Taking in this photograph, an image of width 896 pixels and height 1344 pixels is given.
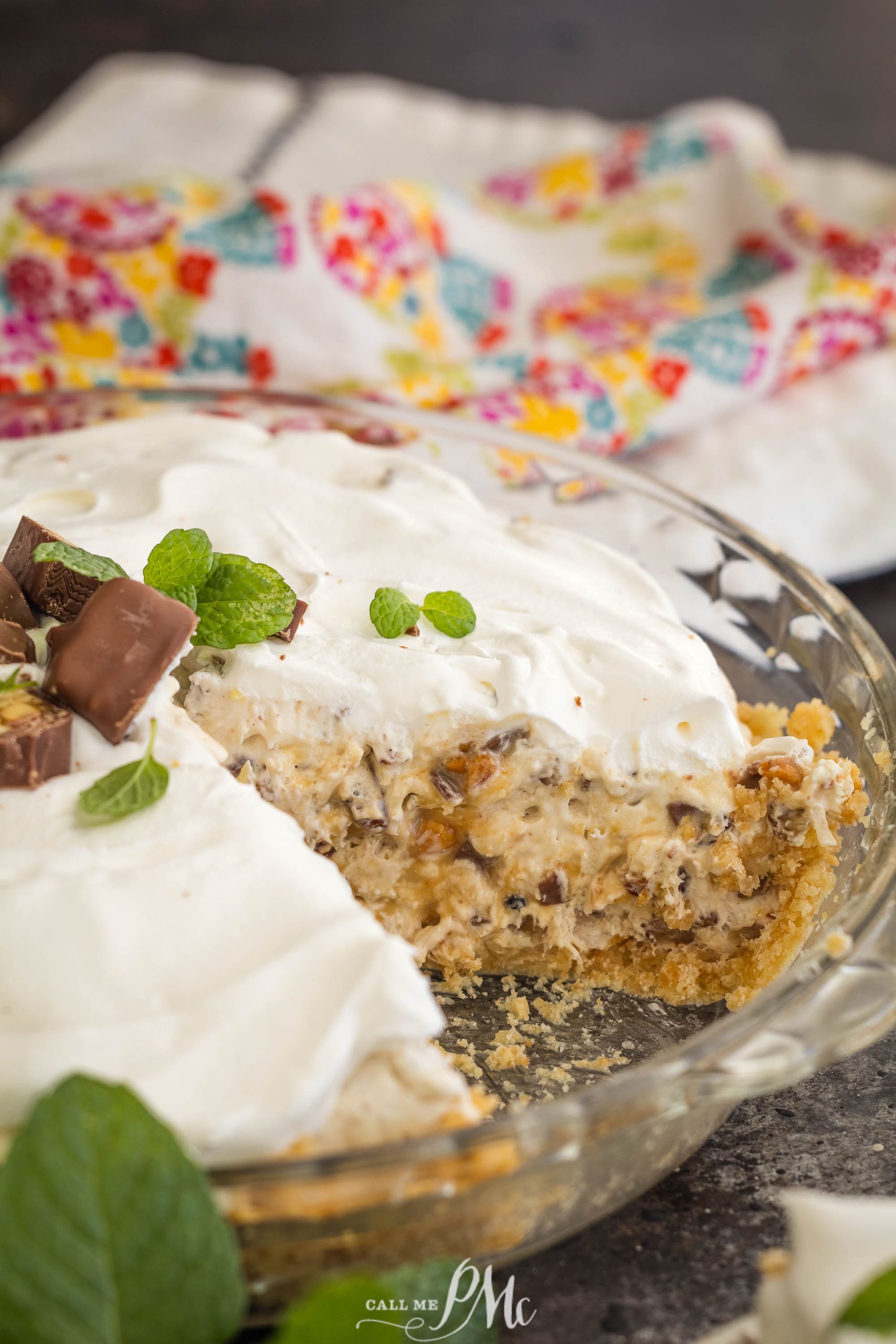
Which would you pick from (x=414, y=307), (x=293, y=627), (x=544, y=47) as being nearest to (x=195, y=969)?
(x=293, y=627)

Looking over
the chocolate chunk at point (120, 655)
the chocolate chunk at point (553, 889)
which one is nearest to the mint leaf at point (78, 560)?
the chocolate chunk at point (120, 655)

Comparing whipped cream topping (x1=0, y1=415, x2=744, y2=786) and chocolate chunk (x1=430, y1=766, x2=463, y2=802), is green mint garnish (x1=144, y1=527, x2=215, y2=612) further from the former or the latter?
chocolate chunk (x1=430, y1=766, x2=463, y2=802)

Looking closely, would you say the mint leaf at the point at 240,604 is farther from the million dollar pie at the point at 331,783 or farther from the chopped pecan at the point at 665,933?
the chopped pecan at the point at 665,933

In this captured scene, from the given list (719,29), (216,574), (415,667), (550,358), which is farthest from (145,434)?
(719,29)

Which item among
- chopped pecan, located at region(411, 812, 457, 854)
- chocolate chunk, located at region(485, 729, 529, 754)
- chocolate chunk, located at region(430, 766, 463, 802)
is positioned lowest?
chopped pecan, located at region(411, 812, 457, 854)

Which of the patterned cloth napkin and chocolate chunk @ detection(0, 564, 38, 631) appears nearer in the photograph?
chocolate chunk @ detection(0, 564, 38, 631)

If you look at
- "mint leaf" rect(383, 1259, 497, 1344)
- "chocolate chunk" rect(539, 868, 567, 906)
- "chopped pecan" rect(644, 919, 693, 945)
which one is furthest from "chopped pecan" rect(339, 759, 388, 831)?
"mint leaf" rect(383, 1259, 497, 1344)

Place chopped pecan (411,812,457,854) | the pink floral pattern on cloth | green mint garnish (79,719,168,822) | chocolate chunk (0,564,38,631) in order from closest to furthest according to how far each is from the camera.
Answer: green mint garnish (79,719,168,822), chocolate chunk (0,564,38,631), chopped pecan (411,812,457,854), the pink floral pattern on cloth
